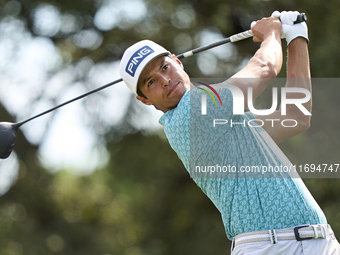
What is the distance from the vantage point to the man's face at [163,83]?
2.45 meters

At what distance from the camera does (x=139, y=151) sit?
7582 mm

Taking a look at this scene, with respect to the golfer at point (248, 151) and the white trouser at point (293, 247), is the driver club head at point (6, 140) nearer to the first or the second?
the golfer at point (248, 151)

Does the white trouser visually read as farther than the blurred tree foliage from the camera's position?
No

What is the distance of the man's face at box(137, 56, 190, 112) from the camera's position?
245cm

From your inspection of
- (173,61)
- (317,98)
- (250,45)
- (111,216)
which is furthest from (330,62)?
(173,61)

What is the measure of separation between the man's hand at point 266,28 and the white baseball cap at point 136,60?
1.35 feet

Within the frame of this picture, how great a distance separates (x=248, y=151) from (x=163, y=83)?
0.53 meters

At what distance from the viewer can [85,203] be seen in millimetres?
8266

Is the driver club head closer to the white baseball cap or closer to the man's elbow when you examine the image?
the white baseball cap

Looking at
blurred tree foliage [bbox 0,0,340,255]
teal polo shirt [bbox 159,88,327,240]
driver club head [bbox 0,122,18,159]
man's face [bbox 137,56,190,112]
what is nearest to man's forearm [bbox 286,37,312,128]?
teal polo shirt [bbox 159,88,327,240]

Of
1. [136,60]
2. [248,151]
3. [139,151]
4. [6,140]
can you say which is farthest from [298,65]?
[139,151]

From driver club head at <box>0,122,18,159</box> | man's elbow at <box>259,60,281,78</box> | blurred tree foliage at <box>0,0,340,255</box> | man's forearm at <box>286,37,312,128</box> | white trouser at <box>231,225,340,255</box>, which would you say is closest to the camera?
white trouser at <box>231,225,340,255</box>

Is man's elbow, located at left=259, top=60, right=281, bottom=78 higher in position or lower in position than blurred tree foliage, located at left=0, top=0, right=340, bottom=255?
higher

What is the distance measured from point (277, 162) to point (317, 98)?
186 inches
